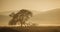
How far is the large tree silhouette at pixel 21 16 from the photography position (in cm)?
134

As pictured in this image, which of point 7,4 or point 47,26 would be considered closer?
point 47,26

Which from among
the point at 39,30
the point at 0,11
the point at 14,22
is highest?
the point at 0,11

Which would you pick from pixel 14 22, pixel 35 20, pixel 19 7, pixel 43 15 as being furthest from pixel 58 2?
pixel 14 22

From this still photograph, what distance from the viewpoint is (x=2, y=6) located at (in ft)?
4.65

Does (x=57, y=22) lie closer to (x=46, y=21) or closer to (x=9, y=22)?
(x=46, y=21)

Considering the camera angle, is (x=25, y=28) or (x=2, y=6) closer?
(x=25, y=28)

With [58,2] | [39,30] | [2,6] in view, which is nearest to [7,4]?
[2,6]

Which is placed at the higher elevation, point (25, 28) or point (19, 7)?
point (19, 7)

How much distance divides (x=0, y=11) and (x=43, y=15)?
1.80 ft

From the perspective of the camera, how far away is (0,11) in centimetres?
141

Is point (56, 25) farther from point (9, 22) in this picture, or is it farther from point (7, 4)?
point (7, 4)

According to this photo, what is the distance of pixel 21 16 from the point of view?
4.46 feet

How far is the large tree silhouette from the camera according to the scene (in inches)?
52.9

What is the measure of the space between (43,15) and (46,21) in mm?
85
